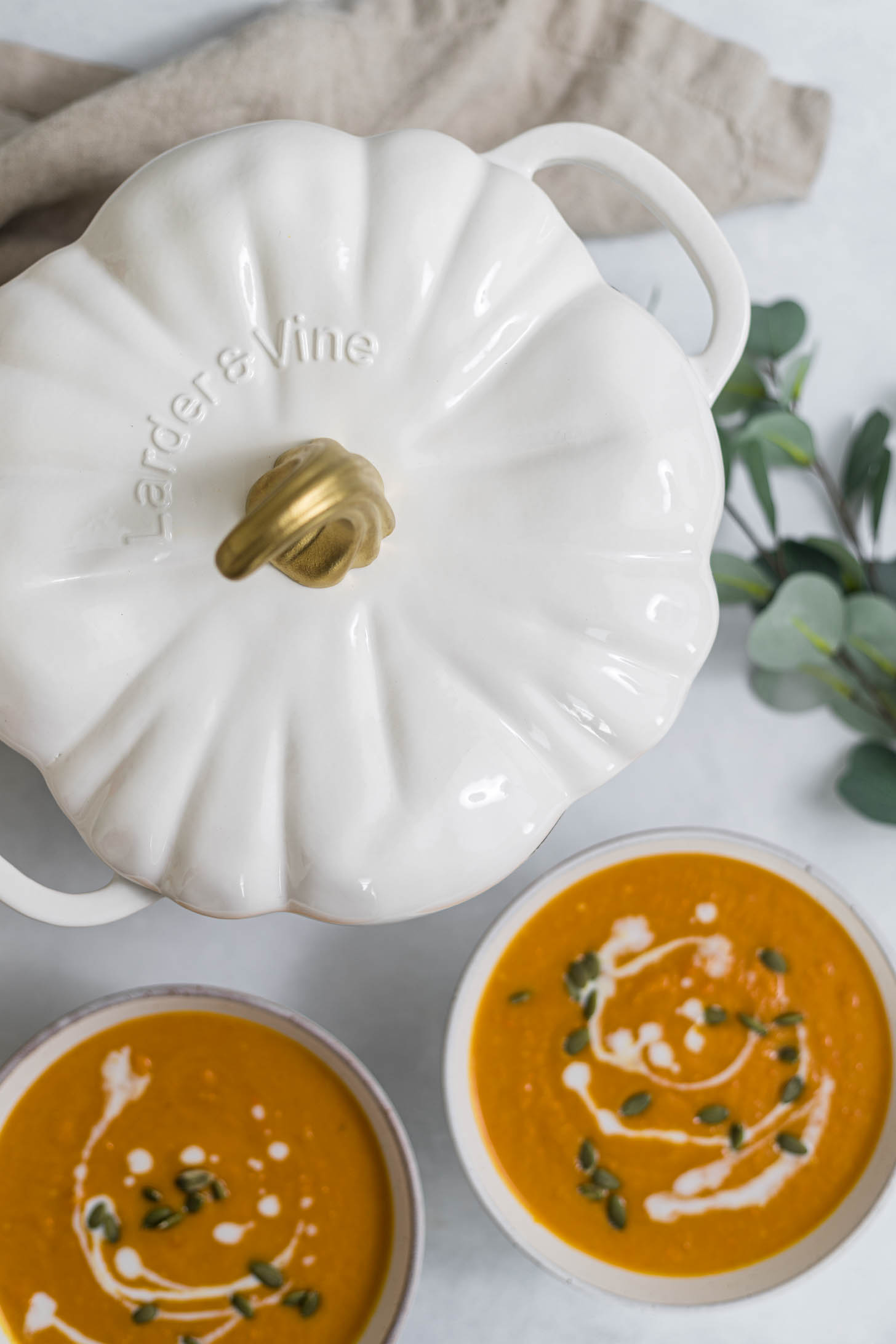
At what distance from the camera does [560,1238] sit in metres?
1.13

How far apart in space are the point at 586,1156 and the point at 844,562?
2.26 ft

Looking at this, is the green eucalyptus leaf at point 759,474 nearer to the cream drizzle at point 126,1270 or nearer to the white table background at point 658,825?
the white table background at point 658,825

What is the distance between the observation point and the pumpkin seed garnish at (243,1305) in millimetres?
1104

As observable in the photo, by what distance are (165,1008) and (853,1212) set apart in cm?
74

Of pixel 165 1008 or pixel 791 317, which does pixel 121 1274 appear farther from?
pixel 791 317

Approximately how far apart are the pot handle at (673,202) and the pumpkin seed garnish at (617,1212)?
819 mm

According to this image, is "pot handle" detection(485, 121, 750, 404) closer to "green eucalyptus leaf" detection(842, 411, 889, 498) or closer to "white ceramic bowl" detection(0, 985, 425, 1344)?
"green eucalyptus leaf" detection(842, 411, 889, 498)

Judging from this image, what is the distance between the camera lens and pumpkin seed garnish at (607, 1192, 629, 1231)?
3.71 feet

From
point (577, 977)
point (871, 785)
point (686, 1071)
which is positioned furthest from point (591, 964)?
point (871, 785)

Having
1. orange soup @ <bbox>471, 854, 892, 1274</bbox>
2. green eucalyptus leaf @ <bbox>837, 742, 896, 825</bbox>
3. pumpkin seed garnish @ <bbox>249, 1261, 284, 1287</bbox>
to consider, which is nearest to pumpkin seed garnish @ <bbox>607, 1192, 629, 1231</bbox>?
orange soup @ <bbox>471, 854, 892, 1274</bbox>

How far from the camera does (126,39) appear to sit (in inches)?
45.8

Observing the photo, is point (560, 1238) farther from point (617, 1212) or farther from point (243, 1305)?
point (243, 1305)

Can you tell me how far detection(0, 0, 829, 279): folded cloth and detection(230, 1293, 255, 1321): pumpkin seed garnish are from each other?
1.06m

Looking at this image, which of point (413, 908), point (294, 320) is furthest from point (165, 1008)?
point (294, 320)
